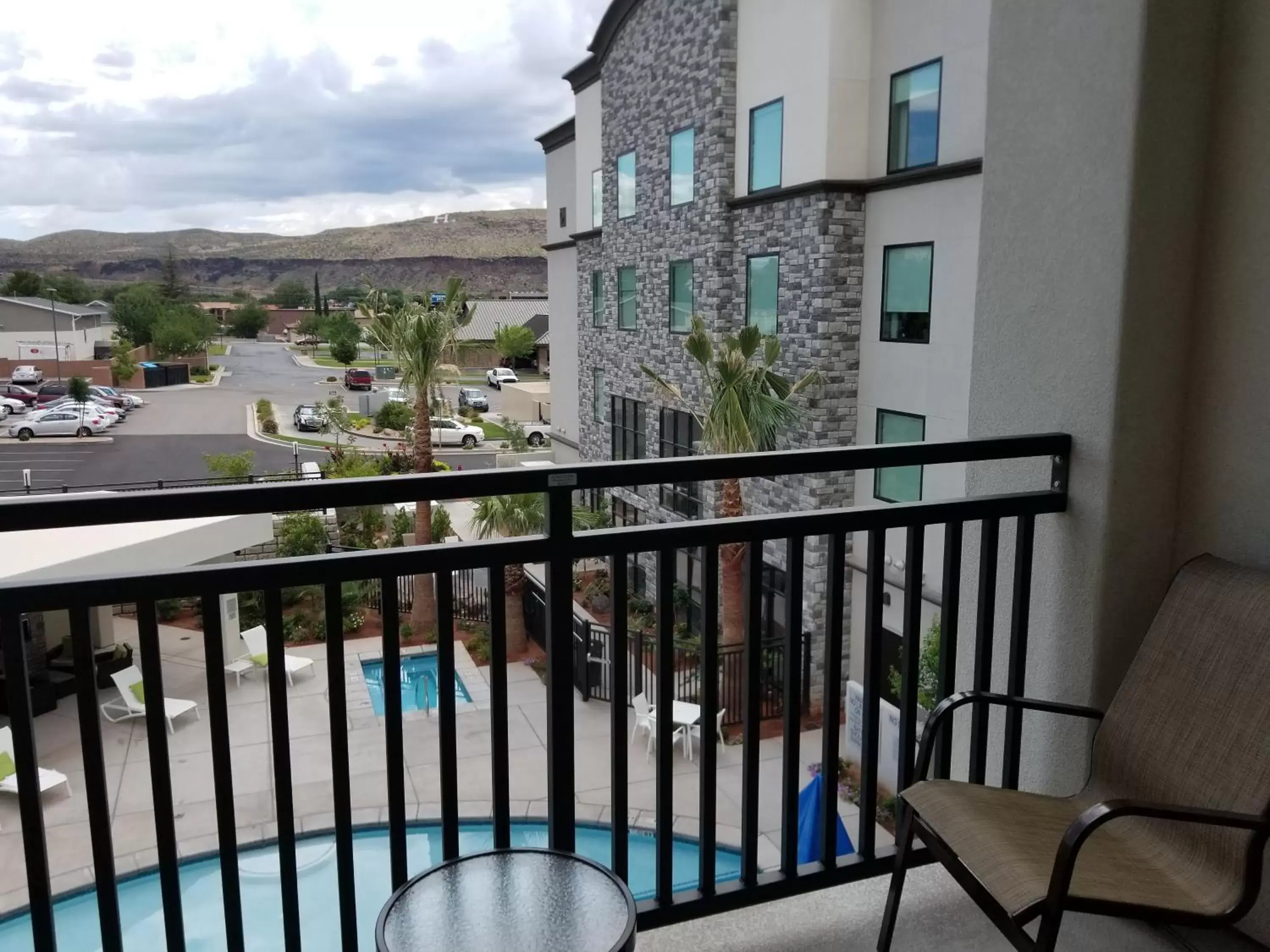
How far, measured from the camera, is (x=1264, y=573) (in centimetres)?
160

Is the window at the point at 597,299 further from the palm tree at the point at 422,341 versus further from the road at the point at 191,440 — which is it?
the road at the point at 191,440

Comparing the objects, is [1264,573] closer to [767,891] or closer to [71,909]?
[767,891]

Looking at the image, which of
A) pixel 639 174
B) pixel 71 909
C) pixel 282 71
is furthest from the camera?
pixel 282 71

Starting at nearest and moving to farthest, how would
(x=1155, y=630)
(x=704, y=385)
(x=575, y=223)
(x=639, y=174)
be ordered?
(x=1155, y=630)
(x=704, y=385)
(x=639, y=174)
(x=575, y=223)

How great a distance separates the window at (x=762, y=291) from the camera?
1256cm

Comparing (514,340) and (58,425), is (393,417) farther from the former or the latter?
(58,425)

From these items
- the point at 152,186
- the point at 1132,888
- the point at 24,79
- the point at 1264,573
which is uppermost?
the point at 24,79

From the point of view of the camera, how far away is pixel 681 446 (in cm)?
1509

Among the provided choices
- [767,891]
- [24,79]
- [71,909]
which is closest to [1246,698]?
[767,891]

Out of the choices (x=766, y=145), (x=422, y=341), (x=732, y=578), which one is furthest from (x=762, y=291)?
(x=422, y=341)

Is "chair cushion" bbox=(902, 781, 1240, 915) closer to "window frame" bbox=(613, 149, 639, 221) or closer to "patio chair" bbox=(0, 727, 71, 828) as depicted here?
"patio chair" bbox=(0, 727, 71, 828)

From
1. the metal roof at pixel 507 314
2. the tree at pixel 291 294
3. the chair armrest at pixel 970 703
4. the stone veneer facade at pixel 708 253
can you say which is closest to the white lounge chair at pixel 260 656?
the stone veneer facade at pixel 708 253

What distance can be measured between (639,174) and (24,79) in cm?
3760

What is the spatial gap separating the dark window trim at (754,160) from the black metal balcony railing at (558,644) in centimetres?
1092
